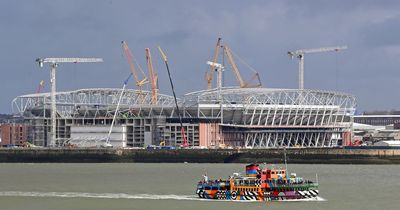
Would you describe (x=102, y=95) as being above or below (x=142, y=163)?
above

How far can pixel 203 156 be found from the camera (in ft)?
440

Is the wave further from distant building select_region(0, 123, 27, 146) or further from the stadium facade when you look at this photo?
distant building select_region(0, 123, 27, 146)

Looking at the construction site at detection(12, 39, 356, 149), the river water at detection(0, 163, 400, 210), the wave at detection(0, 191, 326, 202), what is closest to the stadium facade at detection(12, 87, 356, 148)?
the construction site at detection(12, 39, 356, 149)

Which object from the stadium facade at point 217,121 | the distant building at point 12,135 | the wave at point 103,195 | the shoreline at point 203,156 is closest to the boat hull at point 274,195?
the wave at point 103,195

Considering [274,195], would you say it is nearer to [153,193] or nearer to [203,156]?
[153,193]

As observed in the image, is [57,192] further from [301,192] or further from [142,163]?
[142,163]

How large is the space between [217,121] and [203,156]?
33410 millimetres

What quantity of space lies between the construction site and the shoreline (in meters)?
19.7

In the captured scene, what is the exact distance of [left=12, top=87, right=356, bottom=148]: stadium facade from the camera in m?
167

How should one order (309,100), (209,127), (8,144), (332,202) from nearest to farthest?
(332,202)
(209,127)
(309,100)
(8,144)

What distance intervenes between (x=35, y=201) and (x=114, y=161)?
252 ft

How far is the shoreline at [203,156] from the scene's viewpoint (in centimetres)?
12394

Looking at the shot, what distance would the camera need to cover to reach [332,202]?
61.4 meters

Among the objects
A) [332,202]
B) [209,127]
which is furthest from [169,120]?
[332,202]
